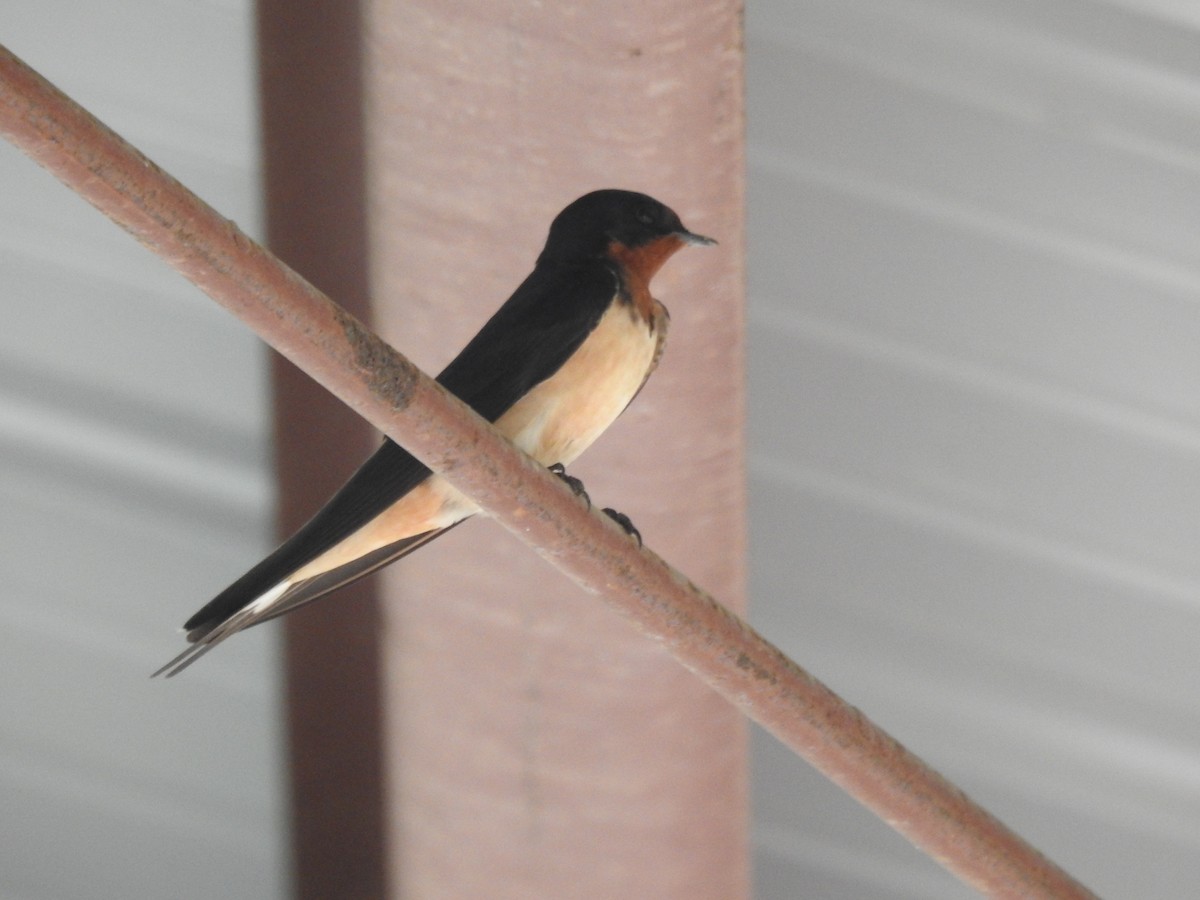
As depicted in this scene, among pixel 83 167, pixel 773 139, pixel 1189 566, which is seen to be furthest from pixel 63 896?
pixel 83 167

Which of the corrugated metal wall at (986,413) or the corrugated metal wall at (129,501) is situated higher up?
the corrugated metal wall at (986,413)

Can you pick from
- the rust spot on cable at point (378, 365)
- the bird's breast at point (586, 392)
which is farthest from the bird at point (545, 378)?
the rust spot on cable at point (378, 365)

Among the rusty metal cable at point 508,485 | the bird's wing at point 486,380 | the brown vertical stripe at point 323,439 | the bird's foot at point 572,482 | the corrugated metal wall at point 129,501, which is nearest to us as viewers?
the rusty metal cable at point 508,485

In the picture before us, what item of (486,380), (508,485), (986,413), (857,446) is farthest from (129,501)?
(508,485)

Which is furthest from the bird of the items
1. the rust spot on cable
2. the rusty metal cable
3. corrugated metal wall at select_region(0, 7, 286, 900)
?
corrugated metal wall at select_region(0, 7, 286, 900)

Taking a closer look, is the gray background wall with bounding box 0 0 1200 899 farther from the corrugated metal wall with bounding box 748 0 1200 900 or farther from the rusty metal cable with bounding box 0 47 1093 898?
the rusty metal cable with bounding box 0 47 1093 898

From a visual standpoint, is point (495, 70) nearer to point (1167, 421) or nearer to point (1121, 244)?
point (1121, 244)

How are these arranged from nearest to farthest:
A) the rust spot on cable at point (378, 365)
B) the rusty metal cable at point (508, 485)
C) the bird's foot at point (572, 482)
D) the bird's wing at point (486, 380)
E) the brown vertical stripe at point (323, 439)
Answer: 1. the rusty metal cable at point (508, 485)
2. the rust spot on cable at point (378, 365)
3. the bird's foot at point (572, 482)
4. the bird's wing at point (486, 380)
5. the brown vertical stripe at point (323, 439)

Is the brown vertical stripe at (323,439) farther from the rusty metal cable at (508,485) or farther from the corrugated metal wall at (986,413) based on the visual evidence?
the rusty metal cable at (508,485)
